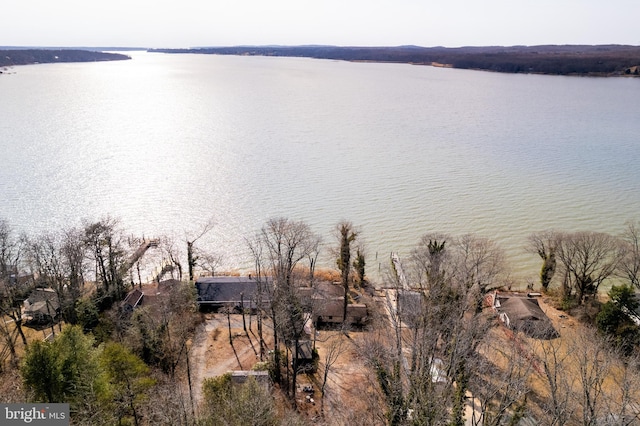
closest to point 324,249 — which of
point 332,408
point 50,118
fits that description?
point 332,408

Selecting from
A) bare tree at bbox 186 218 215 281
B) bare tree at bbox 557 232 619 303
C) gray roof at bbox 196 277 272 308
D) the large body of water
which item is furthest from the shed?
bare tree at bbox 557 232 619 303

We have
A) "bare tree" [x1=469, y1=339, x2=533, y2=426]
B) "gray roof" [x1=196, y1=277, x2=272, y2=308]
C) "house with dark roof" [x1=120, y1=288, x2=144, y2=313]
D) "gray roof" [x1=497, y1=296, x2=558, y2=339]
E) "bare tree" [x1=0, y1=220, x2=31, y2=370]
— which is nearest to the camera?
"bare tree" [x1=469, y1=339, x2=533, y2=426]

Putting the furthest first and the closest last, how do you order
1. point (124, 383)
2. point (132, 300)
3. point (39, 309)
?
point (132, 300) → point (39, 309) → point (124, 383)

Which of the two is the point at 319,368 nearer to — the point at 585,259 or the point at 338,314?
the point at 338,314

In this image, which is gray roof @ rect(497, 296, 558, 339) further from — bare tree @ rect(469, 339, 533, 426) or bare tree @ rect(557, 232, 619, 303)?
bare tree @ rect(557, 232, 619, 303)

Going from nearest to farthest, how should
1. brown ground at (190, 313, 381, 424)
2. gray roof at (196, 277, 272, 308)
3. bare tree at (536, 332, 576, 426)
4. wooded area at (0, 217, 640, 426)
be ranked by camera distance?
1. bare tree at (536, 332, 576, 426)
2. wooded area at (0, 217, 640, 426)
3. brown ground at (190, 313, 381, 424)
4. gray roof at (196, 277, 272, 308)

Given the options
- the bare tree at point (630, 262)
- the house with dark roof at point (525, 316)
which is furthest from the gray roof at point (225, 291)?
the bare tree at point (630, 262)

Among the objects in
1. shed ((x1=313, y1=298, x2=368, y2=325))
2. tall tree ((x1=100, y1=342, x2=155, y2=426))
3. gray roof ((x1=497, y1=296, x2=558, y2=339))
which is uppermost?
tall tree ((x1=100, y1=342, x2=155, y2=426))

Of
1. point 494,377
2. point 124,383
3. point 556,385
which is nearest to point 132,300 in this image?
point 124,383

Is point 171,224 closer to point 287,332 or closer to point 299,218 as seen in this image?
point 299,218
